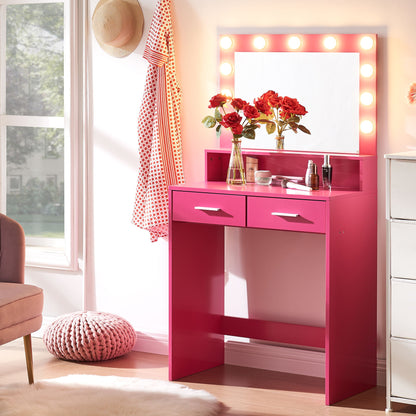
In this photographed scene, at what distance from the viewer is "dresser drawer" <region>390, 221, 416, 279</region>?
340 cm

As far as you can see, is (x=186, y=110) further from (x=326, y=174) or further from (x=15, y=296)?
(x=15, y=296)

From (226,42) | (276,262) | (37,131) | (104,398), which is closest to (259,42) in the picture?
(226,42)

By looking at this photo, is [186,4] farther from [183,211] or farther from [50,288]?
[50,288]

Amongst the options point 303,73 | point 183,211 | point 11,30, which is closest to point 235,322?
point 183,211

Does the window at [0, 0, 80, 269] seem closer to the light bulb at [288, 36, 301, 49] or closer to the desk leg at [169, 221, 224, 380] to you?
the desk leg at [169, 221, 224, 380]

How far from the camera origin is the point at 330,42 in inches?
151

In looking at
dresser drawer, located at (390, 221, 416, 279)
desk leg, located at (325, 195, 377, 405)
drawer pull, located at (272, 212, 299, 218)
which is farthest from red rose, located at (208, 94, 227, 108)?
dresser drawer, located at (390, 221, 416, 279)

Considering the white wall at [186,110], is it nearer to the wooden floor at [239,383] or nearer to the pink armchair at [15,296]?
the wooden floor at [239,383]

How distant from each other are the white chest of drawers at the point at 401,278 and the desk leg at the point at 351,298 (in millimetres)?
215

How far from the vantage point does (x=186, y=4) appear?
4180 mm

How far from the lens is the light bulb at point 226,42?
4062mm

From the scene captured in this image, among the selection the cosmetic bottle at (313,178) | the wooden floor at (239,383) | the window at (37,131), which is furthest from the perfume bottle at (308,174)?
the window at (37,131)

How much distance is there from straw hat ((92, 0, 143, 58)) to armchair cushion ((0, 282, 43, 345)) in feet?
4.49

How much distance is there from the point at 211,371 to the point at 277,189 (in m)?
1.01
